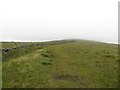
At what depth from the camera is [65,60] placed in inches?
1821

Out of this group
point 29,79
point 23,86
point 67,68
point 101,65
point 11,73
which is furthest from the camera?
point 101,65

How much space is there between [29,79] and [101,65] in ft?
46.8

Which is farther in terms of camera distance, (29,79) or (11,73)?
(11,73)

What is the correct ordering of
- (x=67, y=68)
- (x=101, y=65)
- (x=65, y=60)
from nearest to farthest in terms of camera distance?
(x=67, y=68), (x=101, y=65), (x=65, y=60)

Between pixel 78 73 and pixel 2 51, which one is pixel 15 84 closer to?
pixel 78 73

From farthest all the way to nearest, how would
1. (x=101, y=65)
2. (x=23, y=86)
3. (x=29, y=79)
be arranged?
(x=101, y=65) → (x=29, y=79) → (x=23, y=86)

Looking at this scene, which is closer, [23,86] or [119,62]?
[23,86]

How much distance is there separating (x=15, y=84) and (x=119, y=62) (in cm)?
2100

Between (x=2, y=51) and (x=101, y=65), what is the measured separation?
25.5 metres

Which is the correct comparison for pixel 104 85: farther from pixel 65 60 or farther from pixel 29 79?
pixel 65 60

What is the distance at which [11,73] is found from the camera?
37.4 metres

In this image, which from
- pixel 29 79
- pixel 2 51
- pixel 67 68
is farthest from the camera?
pixel 2 51

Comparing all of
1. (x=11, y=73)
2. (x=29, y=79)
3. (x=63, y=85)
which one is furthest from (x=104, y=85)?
(x=11, y=73)

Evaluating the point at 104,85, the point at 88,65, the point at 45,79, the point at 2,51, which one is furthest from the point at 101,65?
the point at 2,51
